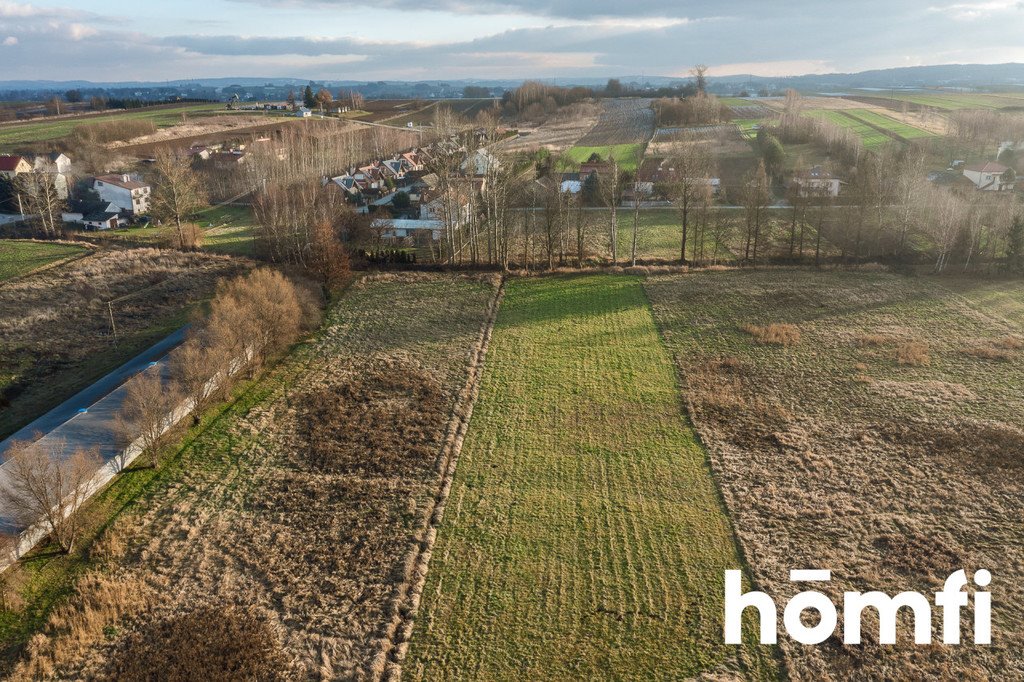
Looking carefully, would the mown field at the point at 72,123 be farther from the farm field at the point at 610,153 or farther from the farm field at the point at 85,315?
the farm field at the point at 610,153

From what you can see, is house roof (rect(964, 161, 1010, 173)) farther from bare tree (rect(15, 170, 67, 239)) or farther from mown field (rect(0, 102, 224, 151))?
mown field (rect(0, 102, 224, 151))

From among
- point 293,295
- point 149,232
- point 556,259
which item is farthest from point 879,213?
point 149,232

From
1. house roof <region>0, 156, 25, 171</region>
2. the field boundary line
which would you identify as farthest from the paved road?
house roof <region>0, 156, 25, 171</region>

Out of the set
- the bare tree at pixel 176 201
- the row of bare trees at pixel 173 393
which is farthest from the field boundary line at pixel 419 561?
the bare tree at pixel 176 201

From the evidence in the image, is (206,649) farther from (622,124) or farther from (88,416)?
(622,124)

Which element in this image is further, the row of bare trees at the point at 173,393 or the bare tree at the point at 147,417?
the bare tree at the point at 147,417

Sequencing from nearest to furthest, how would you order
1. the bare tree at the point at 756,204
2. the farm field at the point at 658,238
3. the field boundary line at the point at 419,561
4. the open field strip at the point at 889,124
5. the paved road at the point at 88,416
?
the field boundary line at the point at 419,561 < the paved road at the point at 88,416 < the bare tree at the point at 756,204 < the farm field at the point at 658,238 < the open field strip at the point at 889,124
